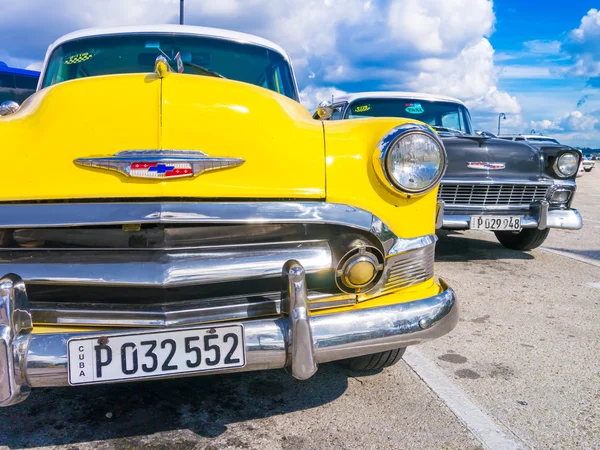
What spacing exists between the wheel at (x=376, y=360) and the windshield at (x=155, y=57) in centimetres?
190

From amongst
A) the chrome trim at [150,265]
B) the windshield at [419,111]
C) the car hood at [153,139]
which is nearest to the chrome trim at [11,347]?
the chrome trim at [150,265]

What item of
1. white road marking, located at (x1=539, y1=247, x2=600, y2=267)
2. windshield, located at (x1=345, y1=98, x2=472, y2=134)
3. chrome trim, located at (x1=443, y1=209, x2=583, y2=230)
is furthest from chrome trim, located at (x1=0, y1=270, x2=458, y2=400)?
windshield, located at (x1=345, y1=98, x2=472, y2=134)

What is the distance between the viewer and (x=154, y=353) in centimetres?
176

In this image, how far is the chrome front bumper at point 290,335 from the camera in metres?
1.71

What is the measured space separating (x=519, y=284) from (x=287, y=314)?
3200 mm

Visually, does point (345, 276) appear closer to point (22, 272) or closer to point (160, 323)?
point (160, 323)

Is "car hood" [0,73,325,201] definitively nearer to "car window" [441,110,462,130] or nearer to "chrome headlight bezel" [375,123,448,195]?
"chrome headlight bezel" [375,123,448,195]

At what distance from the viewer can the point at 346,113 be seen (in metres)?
6.60

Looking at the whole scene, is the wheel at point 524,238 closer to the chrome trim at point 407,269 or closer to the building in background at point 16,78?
the chrome trim at point 407,269

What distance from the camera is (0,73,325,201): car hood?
6.24 ft

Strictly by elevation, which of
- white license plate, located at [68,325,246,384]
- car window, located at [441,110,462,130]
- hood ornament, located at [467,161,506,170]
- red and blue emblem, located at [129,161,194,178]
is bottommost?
white license plate, located at [68,325,246,384]

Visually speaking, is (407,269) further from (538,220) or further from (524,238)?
(524,238)

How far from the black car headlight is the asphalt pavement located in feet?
7.63

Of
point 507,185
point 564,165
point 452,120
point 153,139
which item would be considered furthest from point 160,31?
point 452,120
